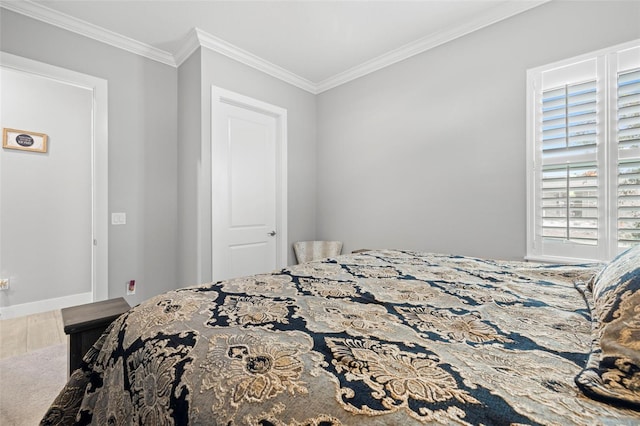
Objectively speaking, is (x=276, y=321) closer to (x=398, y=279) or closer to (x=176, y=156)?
(x=398, y=279)

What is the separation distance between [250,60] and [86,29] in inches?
56.6

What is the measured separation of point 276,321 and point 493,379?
51cm

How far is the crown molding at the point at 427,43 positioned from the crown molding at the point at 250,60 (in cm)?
25

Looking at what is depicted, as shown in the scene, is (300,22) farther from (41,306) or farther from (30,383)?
(41,306)

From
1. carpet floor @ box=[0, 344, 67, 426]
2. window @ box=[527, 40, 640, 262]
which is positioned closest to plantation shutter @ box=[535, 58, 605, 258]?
window @ box=[527, 40, 640, 262]

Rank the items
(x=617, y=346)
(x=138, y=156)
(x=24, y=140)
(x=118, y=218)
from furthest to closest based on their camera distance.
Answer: (x=24, y=140)
(x=138, y=156)
(x=118, y=218)
(x=617, y=346)

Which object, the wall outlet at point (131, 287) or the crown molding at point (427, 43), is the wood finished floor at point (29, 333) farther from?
the crown molding at point (427, 43)

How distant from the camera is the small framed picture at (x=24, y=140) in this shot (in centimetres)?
315

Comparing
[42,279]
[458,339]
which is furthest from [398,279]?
[42,279]

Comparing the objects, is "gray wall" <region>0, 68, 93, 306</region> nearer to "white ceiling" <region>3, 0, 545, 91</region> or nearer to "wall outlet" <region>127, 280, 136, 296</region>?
"white ceiling" <region>3, 0, 545, 91</region>

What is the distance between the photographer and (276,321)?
0.80 meters

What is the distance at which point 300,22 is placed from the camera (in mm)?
2576

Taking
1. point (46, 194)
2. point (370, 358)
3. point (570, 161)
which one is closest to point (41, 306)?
point (46, 194)

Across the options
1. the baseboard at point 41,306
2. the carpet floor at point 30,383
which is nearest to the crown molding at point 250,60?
the carpet floor at point 30,383
